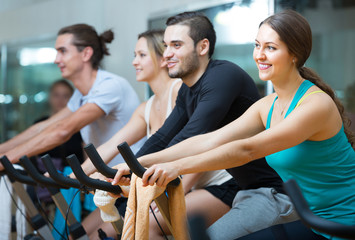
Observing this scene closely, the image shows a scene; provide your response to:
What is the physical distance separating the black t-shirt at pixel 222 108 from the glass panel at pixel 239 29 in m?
1.70

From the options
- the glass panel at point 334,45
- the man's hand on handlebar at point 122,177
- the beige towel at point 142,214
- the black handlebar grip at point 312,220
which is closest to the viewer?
the black handlebar grip at point 312,220

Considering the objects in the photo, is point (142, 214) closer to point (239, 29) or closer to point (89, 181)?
point (89, 181)

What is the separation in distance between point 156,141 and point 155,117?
541mm

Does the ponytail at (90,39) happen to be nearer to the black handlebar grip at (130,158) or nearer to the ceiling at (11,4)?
the black handlebar grip at (130,158)

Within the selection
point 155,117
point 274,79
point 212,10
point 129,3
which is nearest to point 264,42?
point 274,79

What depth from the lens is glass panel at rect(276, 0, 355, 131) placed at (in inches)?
154

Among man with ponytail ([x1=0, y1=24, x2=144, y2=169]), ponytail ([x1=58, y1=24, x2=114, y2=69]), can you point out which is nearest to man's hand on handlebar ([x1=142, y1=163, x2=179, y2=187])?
man with ponytail ([x1=0, y1=24, x2=144, y2=169])

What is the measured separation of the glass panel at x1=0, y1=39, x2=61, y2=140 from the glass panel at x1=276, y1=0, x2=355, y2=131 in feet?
11.1

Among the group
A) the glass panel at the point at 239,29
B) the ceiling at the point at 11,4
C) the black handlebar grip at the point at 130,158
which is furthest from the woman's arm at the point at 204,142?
the ceiling at the point at 11,4

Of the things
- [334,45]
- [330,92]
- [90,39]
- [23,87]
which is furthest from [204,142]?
[23,87]

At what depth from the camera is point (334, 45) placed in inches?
156

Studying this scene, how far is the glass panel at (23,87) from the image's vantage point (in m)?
6.08

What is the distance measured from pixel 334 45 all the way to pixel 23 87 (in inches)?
156

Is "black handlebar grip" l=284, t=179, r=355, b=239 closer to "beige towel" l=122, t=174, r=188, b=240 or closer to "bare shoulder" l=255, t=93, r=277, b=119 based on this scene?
"beige towel" l=122, t=174, r=188, b=240
